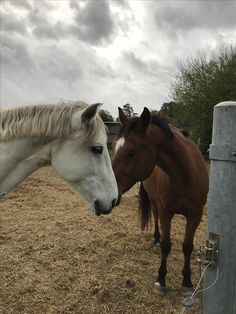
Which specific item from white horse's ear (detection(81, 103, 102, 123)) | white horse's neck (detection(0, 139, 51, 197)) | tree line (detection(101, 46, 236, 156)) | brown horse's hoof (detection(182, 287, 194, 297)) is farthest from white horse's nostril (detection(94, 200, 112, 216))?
tree line (detection(101, 46, 236, 156))

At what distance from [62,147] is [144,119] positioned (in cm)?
110

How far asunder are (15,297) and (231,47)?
67.8ft

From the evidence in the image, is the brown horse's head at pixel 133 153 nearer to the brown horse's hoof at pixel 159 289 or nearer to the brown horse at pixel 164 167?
the brown horse at pixel 164 167

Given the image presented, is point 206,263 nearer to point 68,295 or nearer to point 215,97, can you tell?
point 68,295

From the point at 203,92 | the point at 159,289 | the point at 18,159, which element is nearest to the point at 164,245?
the point at 159,289

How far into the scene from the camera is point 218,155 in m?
1.60

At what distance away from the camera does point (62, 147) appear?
2246 mm

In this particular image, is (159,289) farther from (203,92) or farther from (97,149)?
(203,92)

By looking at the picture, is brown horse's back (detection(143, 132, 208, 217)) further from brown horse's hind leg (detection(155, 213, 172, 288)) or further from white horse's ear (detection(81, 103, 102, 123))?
white horse's ear (detection(81, 103, 102, 123))

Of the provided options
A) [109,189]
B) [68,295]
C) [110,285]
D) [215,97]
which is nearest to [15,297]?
[68,295]

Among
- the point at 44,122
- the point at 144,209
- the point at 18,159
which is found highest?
the point at 44,122

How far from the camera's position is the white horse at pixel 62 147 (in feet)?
7.11

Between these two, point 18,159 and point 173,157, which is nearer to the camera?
point 18,159

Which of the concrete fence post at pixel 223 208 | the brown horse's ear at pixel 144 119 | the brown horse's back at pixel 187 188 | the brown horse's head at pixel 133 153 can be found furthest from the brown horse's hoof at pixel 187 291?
the concrete fence post at pixel 223 208
